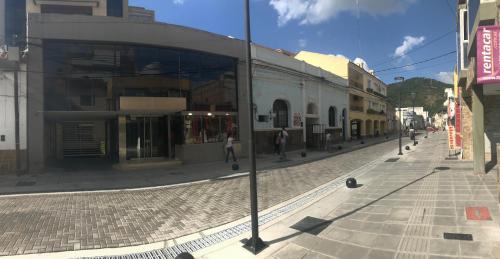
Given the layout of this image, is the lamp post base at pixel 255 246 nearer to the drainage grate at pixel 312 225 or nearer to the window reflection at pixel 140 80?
the drainage grate at pixel 312 225

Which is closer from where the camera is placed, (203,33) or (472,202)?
(472,202)

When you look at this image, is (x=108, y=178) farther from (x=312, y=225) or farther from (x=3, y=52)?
(x=312, y=225)

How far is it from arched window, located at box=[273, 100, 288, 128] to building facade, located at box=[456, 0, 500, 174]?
12033 millimetres

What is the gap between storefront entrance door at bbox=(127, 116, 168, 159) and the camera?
54.2 feet

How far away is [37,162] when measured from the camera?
45.4 ft

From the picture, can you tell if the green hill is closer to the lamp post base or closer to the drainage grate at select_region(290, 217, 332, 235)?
the drainage grate at select_region(290, 217, 332, 235)

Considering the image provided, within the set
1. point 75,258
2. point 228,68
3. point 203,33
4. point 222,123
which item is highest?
point 203,33

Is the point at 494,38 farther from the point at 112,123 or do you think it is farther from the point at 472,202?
the point at 112,123

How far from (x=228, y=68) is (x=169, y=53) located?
400 cm

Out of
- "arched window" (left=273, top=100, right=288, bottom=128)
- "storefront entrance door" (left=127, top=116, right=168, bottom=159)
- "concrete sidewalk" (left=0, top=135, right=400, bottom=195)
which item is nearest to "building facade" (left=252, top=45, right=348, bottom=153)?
"arched window" (left=273, top=100, right=288, bottom=128)

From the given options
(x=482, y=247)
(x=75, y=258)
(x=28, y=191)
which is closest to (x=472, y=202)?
(x=482, y=247)

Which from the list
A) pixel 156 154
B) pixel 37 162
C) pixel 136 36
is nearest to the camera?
pixel 37 162

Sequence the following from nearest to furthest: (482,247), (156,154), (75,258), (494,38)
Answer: (482,247) → (75,258) → (494,38) → (156,154)

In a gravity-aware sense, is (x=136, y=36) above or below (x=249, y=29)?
above
